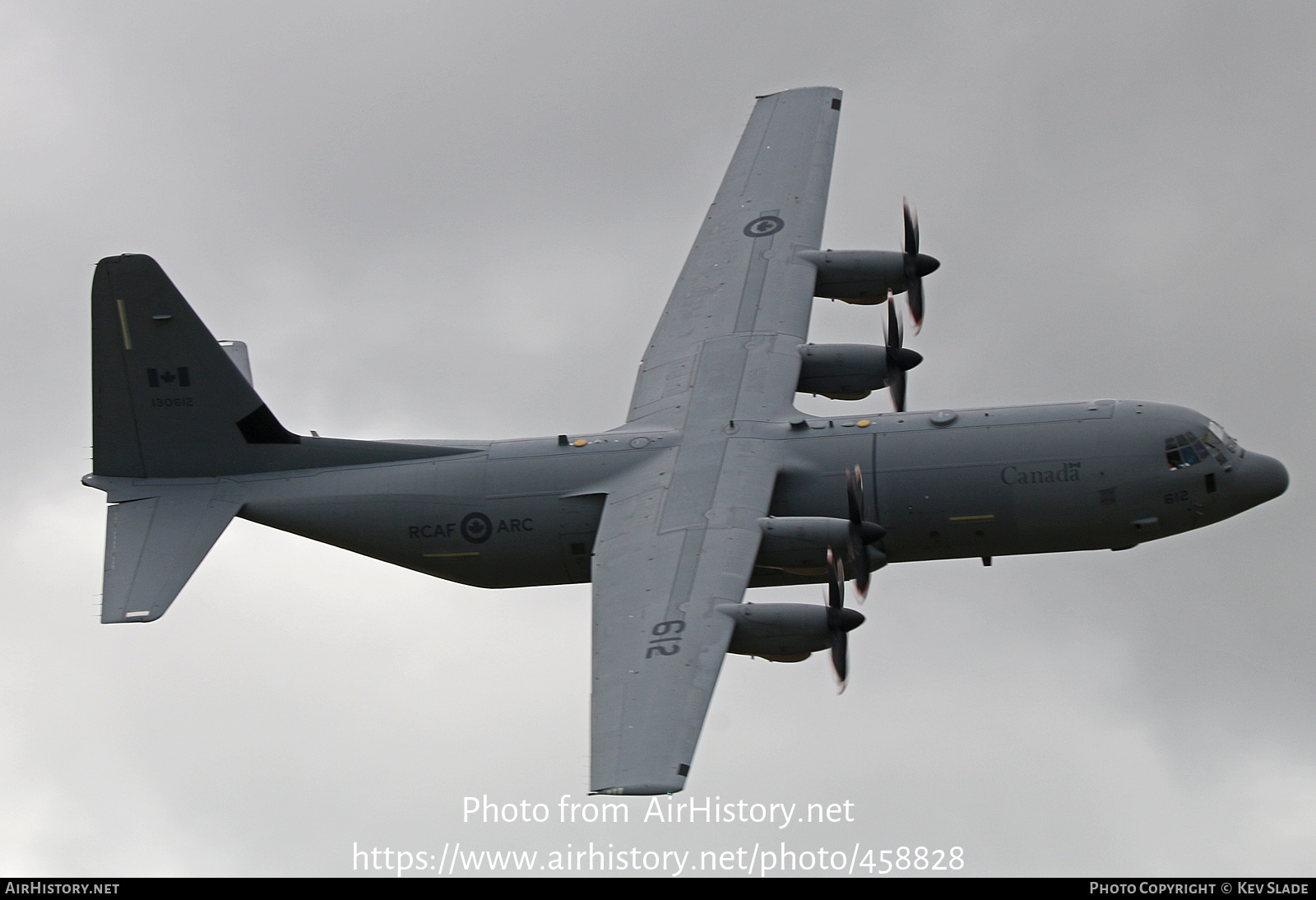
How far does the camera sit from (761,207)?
5288cm

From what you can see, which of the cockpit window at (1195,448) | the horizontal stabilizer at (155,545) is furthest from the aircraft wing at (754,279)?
the horizontal stabilizer at (155,545)

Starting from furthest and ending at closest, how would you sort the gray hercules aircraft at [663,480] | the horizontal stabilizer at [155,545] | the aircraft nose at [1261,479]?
the aircraft nose at [1261,479] → the horizontal stabilizer at [155,545] → the gray hercules aircraft at [663,480]

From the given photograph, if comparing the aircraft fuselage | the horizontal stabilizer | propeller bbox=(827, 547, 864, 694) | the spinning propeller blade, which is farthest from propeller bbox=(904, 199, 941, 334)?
the horizontal stabilizer

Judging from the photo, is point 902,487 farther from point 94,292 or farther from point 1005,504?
point 94,292

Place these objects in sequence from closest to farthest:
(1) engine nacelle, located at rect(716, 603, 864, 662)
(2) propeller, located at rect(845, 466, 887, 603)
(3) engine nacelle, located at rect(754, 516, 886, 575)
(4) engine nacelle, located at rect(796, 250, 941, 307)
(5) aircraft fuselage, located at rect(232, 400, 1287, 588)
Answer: (1) engine nacelle, located at rect(716, 603, 864, 662), (2) propeller, located at rect(845, 466, 887, 603), (3) engine nacelle, located at rect(754, 516, 886, 575), (5) aircraft fuselage, located at rect(232, 400, 1287, 588), (4) engine nacelle, located at rect(796, 250, 941, 307)

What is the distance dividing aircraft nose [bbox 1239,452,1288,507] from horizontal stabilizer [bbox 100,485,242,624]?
79.0 ft

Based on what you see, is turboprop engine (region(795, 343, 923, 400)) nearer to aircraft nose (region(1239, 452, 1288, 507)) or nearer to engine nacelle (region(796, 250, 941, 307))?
engine nacelle (region(796, 250, 941, 307))

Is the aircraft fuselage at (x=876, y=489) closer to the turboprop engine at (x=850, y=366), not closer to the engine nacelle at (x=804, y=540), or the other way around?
the engine nacelle at (x=804, y=540)

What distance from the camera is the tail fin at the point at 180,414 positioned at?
45.2 meters

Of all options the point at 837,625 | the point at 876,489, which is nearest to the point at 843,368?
the point at 876,489

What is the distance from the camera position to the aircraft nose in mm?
44500

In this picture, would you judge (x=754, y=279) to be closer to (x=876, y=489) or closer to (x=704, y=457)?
(x=704, y=457)

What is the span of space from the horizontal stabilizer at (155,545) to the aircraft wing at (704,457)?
382 inches

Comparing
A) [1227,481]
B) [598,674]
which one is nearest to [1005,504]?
[1227,481]
